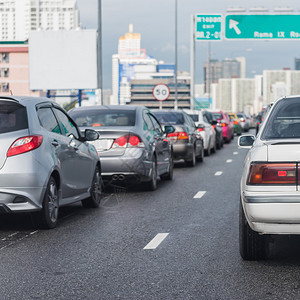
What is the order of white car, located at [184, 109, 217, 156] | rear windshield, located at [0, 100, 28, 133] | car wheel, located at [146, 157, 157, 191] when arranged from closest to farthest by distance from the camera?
1. rear windshield, located at [0, 100, 28, 133]
2. car wheel, located at [146, 157, 157, 191]
3. white car, located at [184, 109, 217, 156]

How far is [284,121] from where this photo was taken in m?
7.02

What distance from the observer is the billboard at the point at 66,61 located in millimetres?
63875

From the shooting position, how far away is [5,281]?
19.6ft

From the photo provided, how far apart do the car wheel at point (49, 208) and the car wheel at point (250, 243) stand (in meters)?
2.74

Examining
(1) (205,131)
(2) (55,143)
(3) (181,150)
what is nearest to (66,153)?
(2) (55,143)

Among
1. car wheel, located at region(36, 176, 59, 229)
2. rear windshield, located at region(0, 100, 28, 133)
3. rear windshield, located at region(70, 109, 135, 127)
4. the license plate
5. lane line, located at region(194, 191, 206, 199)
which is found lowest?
lane line, located at region(194, 191, 206, 199)

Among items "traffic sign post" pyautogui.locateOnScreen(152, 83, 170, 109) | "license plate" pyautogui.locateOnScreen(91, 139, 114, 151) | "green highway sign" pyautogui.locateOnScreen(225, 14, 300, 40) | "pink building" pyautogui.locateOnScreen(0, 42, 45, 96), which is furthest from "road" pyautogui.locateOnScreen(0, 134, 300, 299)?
"pink building" pyautogui.locateOnScreen(0, 42, 45, 96)

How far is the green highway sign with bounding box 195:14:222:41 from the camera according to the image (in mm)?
43875

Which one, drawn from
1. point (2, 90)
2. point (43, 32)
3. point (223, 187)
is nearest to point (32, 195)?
point (223, 187)

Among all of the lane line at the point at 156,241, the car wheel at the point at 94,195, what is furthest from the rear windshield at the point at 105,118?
the lane line at the point at 156,241

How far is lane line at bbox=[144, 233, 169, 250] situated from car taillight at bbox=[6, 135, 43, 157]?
1661 mm

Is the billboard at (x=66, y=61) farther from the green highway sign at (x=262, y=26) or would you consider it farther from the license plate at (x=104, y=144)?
the license plate at (x=104, y=144)

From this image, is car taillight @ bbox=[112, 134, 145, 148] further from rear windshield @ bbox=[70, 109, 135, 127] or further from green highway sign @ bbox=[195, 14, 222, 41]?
green highway sign @ bbox=[195, 14, 222, 41]

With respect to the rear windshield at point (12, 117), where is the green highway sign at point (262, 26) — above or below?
above
